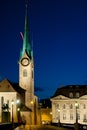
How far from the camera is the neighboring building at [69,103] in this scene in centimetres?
13425

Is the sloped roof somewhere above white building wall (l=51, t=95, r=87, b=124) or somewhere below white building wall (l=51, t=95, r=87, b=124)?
above

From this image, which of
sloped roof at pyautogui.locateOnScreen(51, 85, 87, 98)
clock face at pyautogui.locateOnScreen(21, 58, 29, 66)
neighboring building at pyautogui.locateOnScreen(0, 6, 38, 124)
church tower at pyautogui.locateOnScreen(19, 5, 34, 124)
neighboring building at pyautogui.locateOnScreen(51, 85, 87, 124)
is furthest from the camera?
clock face at pyautogui.locateOnScreen(21, 58, 29, 66)

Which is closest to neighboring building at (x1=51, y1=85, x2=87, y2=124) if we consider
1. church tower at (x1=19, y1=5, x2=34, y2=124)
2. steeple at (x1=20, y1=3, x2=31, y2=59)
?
church tower at (x1=19, y1=5, x2=34, y2=124)

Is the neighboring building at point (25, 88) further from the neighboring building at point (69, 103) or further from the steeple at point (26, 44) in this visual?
the neighboring building at point (69, 103)

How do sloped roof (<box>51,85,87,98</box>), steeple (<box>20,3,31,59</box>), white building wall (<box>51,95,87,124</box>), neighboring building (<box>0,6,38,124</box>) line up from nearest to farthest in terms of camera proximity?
neighboring building (<box>0,6,38,124</box>) < white building wall (<box>51,95,87,124</box>) < sloped roof (<box>51,85,87,98</box>) < steeple (<box>20,3,31,59</box>)

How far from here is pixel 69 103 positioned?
452 feet

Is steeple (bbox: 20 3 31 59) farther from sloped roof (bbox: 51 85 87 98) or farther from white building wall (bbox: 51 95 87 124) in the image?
white building wall (bbox: 51 95 87 124)

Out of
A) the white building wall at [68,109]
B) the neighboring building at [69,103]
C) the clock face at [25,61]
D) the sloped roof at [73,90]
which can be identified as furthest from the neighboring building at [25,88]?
the sloped roof at [73,90]

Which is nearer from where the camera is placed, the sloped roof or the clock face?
the sloped roof

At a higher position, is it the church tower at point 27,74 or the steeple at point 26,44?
the steeple at point 26,44

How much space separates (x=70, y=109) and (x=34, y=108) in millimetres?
13899

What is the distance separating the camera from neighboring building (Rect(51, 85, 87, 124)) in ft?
440

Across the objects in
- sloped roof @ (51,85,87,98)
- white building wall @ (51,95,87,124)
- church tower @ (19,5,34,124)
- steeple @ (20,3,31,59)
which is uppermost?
steeple @ (20,3,31,59)

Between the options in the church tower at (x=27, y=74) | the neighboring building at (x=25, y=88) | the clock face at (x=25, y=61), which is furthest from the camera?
the clock face at (x=25, y=61)
